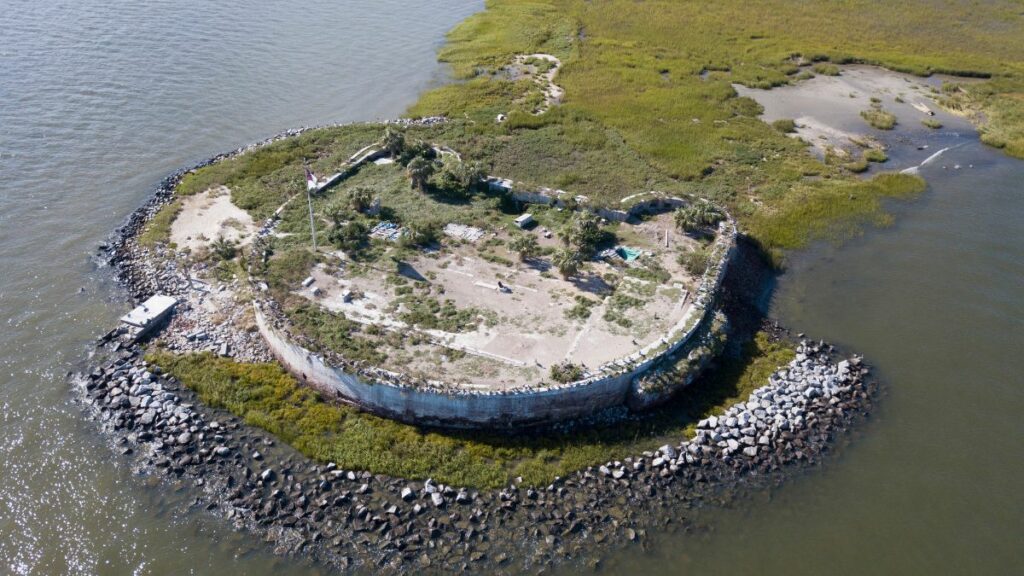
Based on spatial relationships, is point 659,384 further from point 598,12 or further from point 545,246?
point 598,12

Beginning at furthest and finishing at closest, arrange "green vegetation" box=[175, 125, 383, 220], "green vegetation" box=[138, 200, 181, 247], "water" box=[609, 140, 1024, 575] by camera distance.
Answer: "green vegetation" box=[175, 125, 383, 220]
"green vegetation" box=[138, 200, 181, 247]
"water" box=[609, 140, 1024, 575]

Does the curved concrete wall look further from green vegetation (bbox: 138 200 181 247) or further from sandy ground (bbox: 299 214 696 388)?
green vegetation (bbox: 138 200 181 247)

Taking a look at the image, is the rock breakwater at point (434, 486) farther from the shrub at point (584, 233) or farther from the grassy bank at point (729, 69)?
the grassy bank at point (729, 69)

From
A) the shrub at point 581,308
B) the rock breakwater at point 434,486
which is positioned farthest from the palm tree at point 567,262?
the rock breakwater at point 434,486

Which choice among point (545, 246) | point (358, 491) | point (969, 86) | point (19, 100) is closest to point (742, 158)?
point (545, 246)

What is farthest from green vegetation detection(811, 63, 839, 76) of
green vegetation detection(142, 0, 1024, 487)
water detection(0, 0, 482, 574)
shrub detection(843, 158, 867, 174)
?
water detection(0, 0, 482, 574)

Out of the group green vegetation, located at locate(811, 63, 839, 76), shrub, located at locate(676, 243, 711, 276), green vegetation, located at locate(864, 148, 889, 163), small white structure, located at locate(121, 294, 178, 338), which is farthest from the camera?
green vegetation, located at locate(811, 63, 839, 76)
